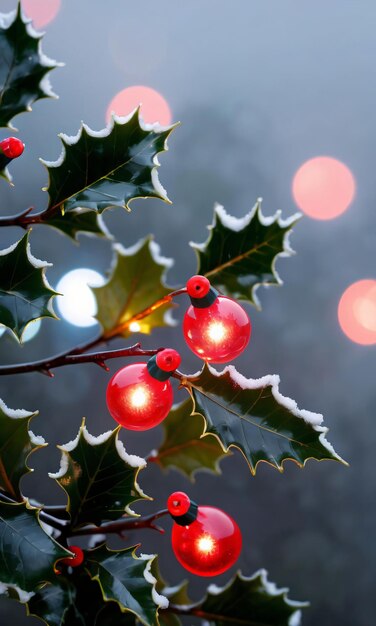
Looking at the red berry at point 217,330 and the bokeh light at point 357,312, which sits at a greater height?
the bokeh light at point 357,312

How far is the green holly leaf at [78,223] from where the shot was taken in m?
0.62

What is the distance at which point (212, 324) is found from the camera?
527 millimetres

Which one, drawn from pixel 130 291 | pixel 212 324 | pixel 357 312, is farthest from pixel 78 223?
pixel 357 312

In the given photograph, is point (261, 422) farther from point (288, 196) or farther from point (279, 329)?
point (288, 196)

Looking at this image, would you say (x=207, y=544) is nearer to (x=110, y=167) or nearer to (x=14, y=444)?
(x=14, y=444)

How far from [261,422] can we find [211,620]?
0.31 meters

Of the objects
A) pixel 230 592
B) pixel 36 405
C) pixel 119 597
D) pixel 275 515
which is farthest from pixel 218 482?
pixel 119 597

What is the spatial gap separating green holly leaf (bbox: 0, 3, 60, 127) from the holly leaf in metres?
0.57

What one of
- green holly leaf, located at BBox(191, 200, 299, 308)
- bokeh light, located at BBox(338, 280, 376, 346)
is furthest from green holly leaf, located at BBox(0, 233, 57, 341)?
bokeh light, located at BBox(338, 280, 376, 346)

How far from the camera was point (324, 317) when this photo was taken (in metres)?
1.96

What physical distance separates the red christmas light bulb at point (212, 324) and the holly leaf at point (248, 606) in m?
0.31

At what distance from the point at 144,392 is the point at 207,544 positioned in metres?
0.18

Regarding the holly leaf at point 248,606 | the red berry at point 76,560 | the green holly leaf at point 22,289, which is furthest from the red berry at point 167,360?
the holly leaf at point 248,606

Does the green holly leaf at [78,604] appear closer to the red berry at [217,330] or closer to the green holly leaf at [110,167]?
the red berry at [217,330]
